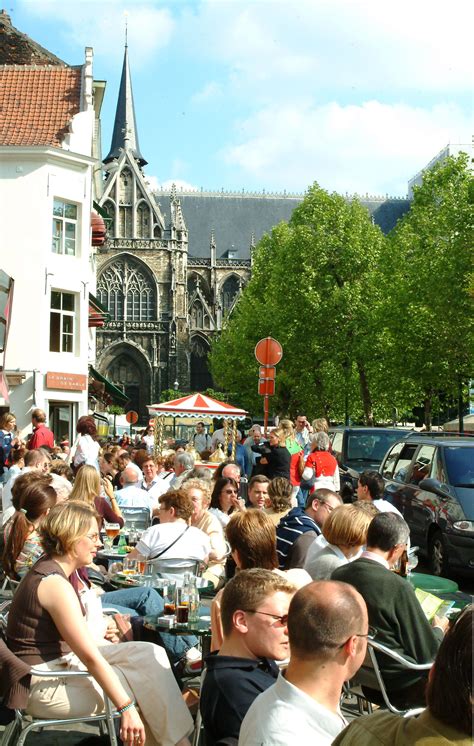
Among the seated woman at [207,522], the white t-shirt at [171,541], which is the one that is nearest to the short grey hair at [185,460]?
the seated woman at [207,522]

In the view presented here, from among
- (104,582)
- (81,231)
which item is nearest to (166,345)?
(81,231)

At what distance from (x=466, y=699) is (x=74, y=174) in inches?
959

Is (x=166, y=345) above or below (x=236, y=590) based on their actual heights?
above

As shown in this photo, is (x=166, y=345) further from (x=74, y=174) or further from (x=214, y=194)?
(x=74, y=174)

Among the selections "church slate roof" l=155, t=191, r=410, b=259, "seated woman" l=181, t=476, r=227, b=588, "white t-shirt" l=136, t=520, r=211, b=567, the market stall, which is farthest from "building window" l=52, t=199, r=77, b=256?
"church slate roof" l=155, t=191, r=410, b=259

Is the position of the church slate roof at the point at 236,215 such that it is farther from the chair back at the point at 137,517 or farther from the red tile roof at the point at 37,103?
the chair back at the point at 137,517

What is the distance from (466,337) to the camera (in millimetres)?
30266

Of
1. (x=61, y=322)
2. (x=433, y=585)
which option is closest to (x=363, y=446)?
(x=61, y=322)

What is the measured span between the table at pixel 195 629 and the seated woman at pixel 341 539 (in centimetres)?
80

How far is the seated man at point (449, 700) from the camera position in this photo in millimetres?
2047

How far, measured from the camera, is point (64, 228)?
81.9 feet

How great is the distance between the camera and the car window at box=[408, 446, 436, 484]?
489 inches

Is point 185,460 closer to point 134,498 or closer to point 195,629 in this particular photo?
point 134,498

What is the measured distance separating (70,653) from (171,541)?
7.34 feet
